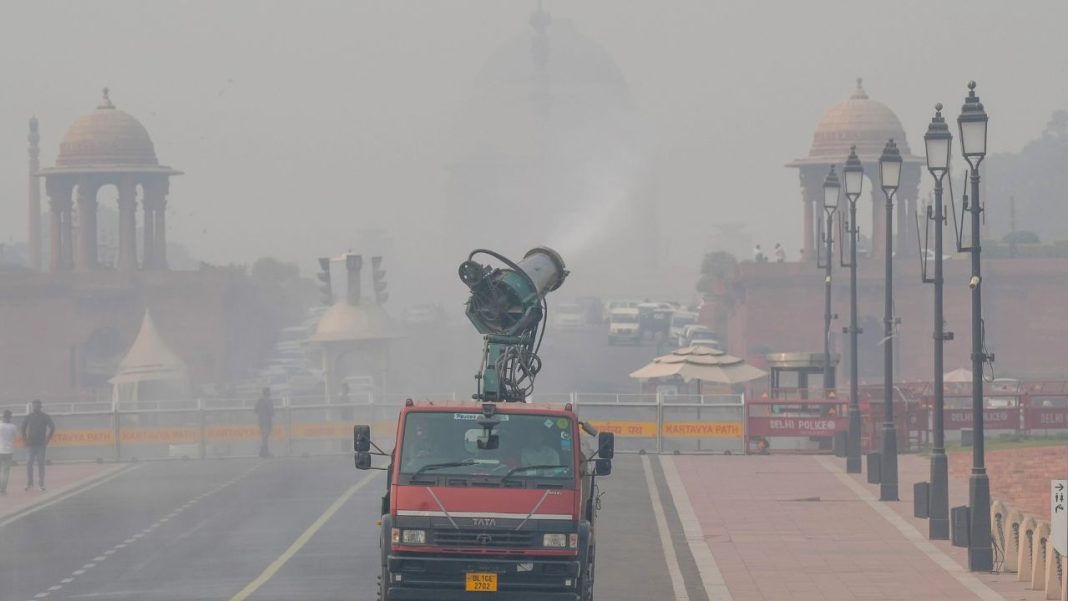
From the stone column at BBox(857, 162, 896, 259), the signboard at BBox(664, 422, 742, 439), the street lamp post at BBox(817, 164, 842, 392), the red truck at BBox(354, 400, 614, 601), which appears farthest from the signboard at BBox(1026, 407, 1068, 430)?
the stone column at BBox(857, 162, 896, 259)

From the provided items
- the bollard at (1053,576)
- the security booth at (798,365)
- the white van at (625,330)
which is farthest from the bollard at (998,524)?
the white van at (625,330)

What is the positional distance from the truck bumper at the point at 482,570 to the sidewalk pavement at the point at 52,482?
15.9 metres

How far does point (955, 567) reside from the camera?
1033 inches

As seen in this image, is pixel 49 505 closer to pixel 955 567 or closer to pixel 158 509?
pixel 158 509

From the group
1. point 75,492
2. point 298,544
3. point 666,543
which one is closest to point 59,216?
point 75,492

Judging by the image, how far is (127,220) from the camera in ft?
361

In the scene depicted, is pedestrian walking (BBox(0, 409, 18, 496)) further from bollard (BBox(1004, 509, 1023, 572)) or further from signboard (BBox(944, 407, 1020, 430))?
signboard (BBox(944, 407, 1020, 430))

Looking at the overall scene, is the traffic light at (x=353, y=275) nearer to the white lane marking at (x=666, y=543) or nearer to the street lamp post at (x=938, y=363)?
the white lane marking at (x=666, y=543)

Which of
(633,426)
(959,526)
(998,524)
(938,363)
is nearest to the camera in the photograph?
(998,524)

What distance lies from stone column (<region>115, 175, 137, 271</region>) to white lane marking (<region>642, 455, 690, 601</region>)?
232ft

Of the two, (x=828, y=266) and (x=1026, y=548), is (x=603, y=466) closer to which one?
(x=1026, y=548)

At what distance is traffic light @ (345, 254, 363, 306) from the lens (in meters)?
74.6

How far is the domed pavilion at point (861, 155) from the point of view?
10631 cm

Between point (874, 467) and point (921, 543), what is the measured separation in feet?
29.5
